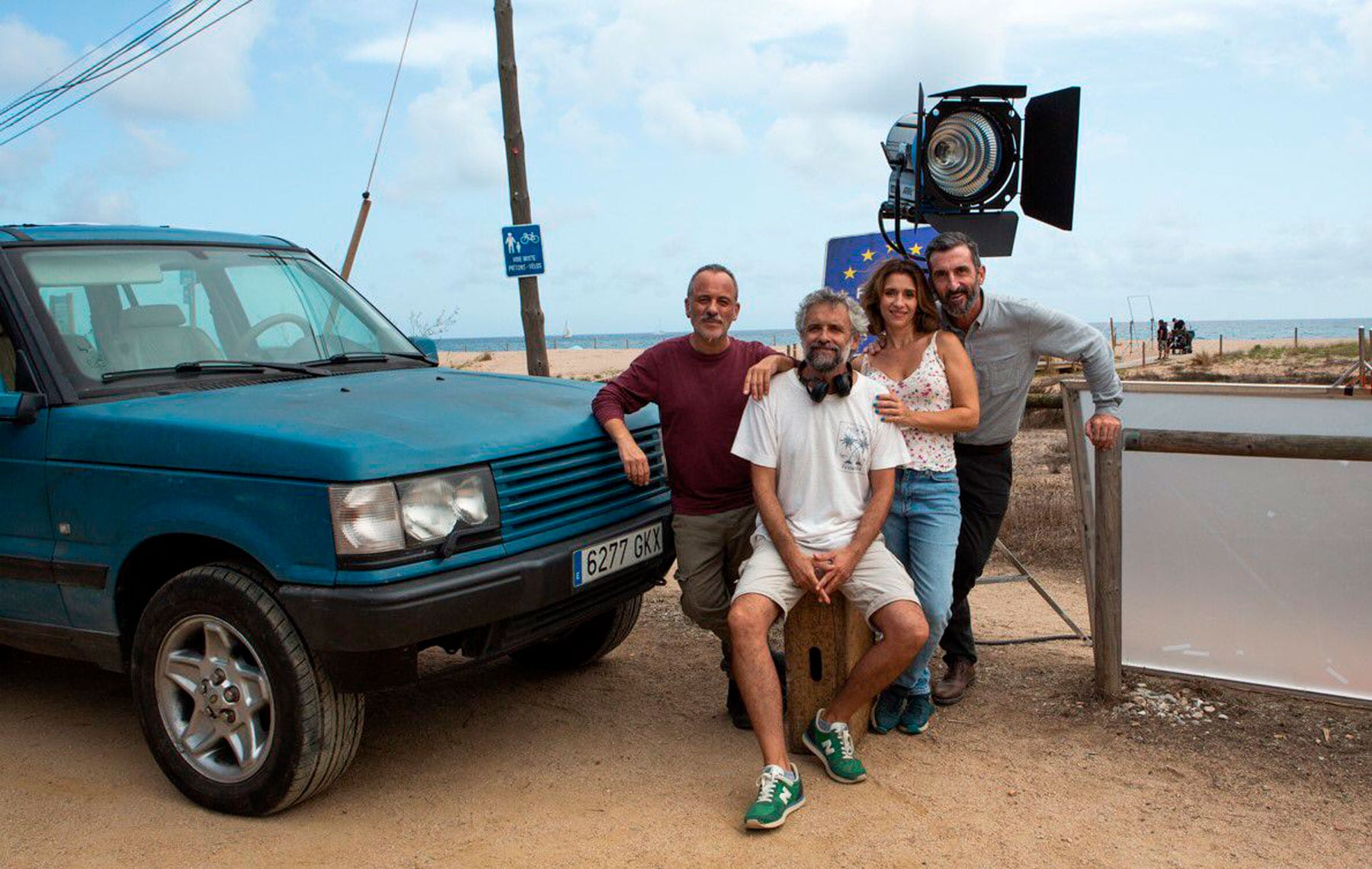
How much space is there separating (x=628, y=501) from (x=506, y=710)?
1.20 metres

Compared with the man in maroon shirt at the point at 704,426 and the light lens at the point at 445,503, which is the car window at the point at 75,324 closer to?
the light lens at the point at 445,503

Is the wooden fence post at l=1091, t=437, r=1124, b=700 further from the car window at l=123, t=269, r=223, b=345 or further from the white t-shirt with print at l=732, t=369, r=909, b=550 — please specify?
the car window at l=123, t=269, r=223, b=345

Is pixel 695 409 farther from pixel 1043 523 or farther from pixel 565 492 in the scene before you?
pixel 1043 523

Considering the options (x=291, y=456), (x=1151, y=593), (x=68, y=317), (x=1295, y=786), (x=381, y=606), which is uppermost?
(x=68, y=317)

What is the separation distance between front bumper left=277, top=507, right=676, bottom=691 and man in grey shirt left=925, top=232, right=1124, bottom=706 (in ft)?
5.68

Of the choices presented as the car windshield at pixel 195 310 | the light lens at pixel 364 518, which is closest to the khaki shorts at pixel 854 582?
the light lens at pixel 364 518

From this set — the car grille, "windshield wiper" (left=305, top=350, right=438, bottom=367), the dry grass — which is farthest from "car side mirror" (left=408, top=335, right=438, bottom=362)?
the dry grass

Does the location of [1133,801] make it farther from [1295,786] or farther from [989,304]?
[989,304]

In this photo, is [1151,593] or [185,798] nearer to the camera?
[185,798]

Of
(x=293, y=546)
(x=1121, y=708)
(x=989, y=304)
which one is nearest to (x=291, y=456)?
(x=293, y=546)

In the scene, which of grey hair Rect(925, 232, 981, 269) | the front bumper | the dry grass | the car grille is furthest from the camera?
the dry grass

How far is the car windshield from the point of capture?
4215 mm

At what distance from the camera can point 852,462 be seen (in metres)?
4.10

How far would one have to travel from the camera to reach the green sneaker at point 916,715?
4414mm
